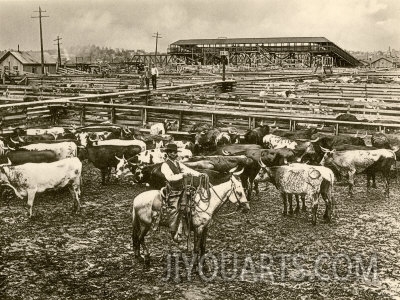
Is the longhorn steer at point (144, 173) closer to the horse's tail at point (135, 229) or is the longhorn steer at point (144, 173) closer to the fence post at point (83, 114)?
the horse's tail at point (135, 229)

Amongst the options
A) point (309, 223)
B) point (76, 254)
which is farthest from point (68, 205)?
point (309, 223)

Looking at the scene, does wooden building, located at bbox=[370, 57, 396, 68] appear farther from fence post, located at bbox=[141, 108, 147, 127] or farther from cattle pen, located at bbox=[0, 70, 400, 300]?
cattle pen, located at bbox=[0, 70, 400, 300]

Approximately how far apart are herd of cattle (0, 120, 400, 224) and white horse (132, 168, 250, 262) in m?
0.26

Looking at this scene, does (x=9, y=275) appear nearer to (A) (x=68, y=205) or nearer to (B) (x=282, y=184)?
(A) (x=68, y=205)

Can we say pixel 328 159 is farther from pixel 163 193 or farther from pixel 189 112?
pixel 189 112

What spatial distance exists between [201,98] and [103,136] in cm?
1116

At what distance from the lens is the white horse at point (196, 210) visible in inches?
292

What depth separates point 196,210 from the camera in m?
7.59

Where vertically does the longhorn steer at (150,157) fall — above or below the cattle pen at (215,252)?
above

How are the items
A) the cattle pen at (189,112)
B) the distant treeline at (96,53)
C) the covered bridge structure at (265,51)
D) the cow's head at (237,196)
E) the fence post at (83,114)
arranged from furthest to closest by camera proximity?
the distant treeline at (96,53) → the covered bridge structure at (265,51) → the fence post at (83,114) → the cattle pen at (189,112) → the cow's head at (237,196)

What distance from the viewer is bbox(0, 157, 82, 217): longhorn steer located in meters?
10.1

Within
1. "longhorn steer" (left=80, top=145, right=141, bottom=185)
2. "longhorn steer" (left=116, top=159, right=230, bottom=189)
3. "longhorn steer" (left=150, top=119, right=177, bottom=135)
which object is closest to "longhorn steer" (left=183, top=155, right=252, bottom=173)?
"longhorn steer" (left=116, top=159, right=230, bottom=189)

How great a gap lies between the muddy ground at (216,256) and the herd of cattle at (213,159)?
2.08 feet

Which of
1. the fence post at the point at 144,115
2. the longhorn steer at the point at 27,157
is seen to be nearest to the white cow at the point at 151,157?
the longhorn steer at the point at 27,157
